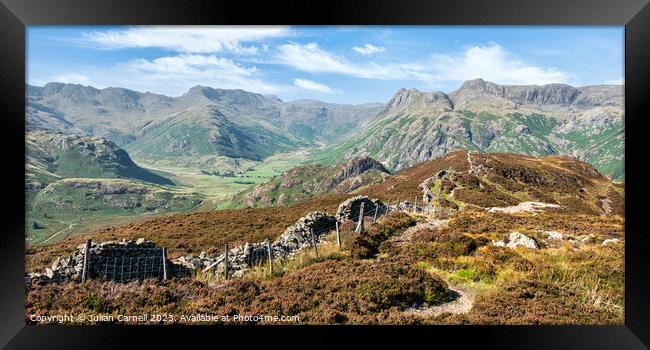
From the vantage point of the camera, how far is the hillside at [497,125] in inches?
624

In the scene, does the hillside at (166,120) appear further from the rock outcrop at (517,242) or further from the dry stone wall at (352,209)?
the rock outcrop at (517,242)

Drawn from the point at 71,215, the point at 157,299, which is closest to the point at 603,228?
the point at 157,299

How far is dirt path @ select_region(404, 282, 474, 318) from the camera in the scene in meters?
8.98

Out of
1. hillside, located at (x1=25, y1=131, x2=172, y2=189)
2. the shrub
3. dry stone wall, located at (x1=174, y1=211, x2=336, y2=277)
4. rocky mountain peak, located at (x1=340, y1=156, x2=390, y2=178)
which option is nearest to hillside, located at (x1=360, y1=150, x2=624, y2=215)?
rocky mountain peak, located at (x1=340, y1=156, x2=390, y2=178)

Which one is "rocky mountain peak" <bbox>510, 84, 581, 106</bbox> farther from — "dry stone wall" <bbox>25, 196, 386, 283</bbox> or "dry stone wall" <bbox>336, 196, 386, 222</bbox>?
"dry stone wall" <bbox>25, 196, 386, 283</bbox>

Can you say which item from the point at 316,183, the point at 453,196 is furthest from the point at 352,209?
the point at 316,183

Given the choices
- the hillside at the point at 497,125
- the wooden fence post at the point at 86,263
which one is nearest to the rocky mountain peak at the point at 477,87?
the hillside at the point at 497,125

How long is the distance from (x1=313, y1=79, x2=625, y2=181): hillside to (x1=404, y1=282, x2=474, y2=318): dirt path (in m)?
4.72

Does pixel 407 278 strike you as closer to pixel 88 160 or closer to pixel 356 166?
pixel 356 166

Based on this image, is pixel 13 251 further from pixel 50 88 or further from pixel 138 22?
pixel 50 88

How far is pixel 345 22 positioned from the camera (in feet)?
25.5

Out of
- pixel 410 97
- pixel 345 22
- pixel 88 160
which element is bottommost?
pixel 88 160

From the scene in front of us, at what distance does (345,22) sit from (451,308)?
737cm

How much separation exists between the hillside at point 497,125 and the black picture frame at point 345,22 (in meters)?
1.65
